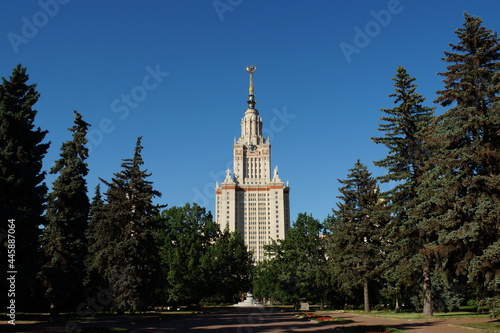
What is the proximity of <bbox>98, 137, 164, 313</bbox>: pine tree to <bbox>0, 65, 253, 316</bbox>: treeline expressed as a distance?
0.27 ft

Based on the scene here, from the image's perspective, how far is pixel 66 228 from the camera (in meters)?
Answer: 33.1

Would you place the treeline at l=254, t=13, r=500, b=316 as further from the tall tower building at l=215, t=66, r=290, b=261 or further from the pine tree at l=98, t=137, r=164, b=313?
the tall tower building at l=215, t=66, r=290, b=261

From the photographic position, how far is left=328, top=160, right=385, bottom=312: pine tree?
40.2 metres

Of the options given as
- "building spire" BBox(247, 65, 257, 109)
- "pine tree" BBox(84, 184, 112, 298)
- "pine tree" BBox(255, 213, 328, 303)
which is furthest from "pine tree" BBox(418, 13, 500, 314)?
"building spire" BBox(247, 65, 257, 109)

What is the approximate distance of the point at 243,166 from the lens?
17262 centimetres

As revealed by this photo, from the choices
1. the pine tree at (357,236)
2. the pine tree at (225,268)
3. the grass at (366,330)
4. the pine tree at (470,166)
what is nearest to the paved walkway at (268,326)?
the grass at (366,330)

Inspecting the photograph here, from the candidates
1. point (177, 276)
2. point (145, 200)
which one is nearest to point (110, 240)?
point (145, 200)

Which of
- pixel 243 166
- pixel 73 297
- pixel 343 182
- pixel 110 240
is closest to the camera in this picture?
pixel 110 240

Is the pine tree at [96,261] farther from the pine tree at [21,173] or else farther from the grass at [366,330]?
the grass at [366,330]

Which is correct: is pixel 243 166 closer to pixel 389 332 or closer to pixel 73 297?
pixel 73 297

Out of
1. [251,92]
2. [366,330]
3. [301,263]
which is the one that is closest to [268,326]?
[366,330]

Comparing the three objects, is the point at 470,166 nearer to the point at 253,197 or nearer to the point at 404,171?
the point at 404,171

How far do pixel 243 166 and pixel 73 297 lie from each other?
135866 millimetres

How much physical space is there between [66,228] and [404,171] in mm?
28131
